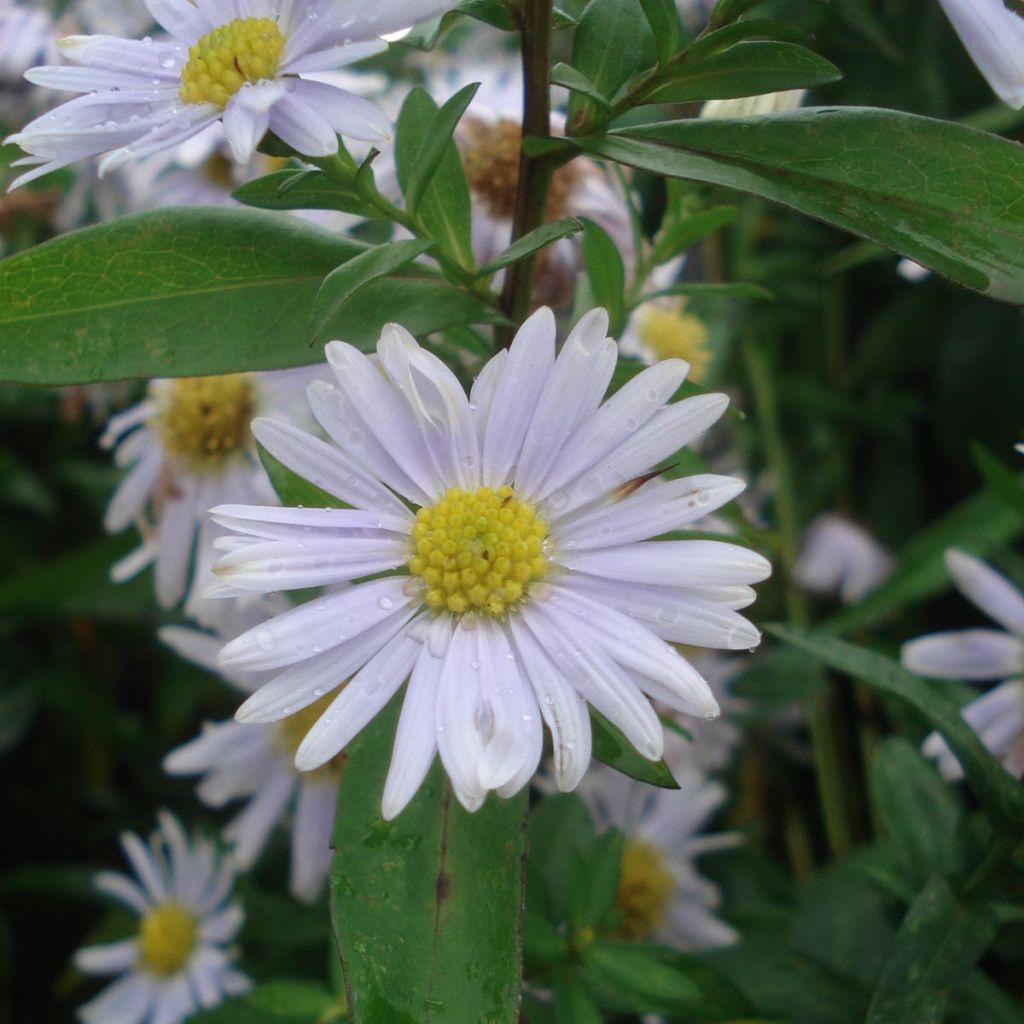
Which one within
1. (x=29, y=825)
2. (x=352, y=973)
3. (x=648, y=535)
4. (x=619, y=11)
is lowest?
(x=29, y=825)

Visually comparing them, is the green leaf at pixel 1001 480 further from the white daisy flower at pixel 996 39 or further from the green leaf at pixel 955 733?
the white daisy flower at pixel 996 39

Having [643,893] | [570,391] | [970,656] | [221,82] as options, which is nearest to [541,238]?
[570,391]

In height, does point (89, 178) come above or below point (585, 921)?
above

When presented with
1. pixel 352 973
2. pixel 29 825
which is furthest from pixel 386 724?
pixel 29 825

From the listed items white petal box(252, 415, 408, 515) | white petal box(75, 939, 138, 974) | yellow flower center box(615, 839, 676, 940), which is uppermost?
white petal box(252, 415, 408, 515)

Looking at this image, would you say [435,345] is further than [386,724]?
Yes

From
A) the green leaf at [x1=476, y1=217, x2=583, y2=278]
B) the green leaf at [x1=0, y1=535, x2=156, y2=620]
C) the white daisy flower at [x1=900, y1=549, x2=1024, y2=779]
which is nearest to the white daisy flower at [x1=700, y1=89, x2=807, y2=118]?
the green leaf at [x1=476, y1=217, x2=583, y2=278]

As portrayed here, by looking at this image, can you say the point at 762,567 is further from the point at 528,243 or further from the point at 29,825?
the point at 29,825

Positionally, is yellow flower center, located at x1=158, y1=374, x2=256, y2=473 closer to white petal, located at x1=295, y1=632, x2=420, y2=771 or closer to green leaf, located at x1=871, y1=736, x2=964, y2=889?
white petal, located at x1=295, y1=632, x2=420, y2=771
